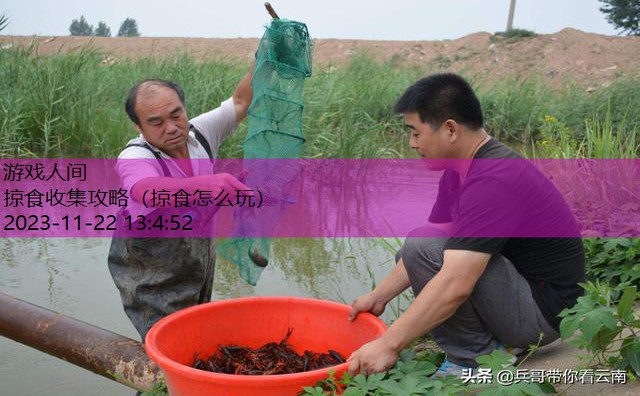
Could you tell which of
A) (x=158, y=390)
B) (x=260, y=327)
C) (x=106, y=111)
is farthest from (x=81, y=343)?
(x=106, y=111)

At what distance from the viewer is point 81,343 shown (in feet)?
7.96

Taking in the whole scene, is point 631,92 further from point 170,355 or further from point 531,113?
point 170,355

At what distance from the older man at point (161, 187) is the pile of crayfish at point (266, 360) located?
1.46ft

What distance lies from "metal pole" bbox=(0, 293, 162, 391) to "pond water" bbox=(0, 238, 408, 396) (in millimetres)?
319

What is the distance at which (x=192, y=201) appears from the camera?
242cm

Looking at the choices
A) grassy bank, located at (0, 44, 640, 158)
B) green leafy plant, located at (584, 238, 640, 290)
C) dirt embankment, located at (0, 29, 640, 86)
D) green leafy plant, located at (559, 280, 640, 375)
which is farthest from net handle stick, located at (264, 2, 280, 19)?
dirt embankment, located at (0, 29, 640, 86)

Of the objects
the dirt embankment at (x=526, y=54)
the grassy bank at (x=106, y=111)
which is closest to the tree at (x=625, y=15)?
the dirt embankment at (x=526, y=54)

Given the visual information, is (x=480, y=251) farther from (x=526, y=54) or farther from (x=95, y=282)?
(x=526, y=54)

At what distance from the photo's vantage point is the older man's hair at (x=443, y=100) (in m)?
2.22

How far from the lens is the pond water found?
283cm

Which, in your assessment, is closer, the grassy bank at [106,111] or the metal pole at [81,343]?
the metal pole at [81,343]

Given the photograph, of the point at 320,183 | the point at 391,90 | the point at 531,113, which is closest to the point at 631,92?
the point at 531,113

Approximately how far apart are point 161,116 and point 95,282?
1.52 meters

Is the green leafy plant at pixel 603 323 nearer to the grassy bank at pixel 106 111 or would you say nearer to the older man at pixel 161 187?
the older man at pixel 161 187
